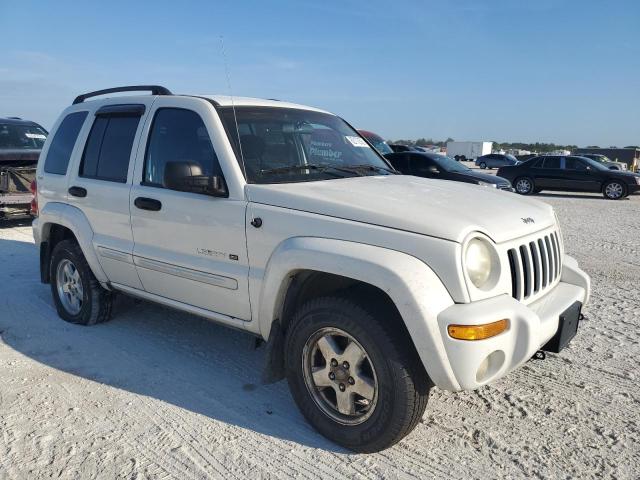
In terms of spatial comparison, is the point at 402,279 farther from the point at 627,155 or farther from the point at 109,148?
the point at 627,155

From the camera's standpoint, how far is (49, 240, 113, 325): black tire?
4.65 m

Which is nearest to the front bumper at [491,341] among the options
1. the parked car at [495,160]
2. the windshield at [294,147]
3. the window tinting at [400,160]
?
the windshield at [294,147]

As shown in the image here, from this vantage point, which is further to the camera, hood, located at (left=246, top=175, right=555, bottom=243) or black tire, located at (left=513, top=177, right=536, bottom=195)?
black tire, located at (left=513, top=177, right=536, bottom=195)

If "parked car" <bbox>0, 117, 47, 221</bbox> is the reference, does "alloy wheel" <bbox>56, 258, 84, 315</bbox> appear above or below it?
below

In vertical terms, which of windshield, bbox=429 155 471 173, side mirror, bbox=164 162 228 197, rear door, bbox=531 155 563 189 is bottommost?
rear door, bbox=531 155 563 189

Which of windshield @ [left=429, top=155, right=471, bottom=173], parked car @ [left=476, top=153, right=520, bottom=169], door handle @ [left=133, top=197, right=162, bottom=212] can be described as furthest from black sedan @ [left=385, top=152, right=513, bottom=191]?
parked car @ [left=476, top=153, right=520, bottom=169]

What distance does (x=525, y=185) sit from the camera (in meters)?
19.5

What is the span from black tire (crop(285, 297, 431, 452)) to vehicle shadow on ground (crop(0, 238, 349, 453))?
9.4 inches

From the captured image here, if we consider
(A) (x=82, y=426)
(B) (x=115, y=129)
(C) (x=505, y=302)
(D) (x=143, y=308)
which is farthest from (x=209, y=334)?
(C) (x=505, y=302)

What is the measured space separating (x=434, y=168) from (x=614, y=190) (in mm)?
8607

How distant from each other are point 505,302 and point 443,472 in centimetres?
92

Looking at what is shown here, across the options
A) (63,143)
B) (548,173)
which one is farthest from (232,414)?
(548,173)

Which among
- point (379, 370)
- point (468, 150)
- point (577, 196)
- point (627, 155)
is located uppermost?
point (379, 370)

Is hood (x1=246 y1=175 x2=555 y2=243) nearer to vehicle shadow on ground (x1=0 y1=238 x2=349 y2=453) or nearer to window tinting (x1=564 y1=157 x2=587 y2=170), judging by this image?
vehicle shadow on ground (x1=0 y1=238 x2=349 y2=453)
